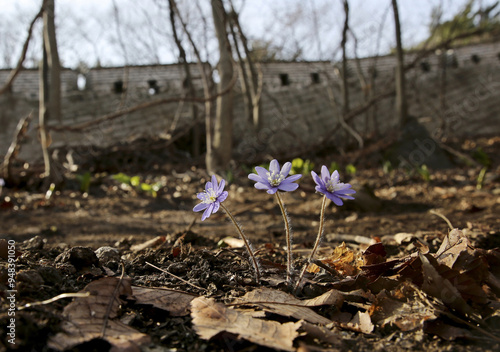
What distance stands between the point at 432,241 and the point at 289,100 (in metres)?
13.3

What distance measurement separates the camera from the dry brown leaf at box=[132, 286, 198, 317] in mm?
1195

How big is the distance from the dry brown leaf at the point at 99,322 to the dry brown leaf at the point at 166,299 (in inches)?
2.6

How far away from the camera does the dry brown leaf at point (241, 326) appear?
100 cm

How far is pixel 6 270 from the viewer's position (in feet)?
4.04

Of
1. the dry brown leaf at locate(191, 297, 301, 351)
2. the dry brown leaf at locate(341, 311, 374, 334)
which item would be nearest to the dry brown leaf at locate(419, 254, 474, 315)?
the dry brown leaf at locate(341, 311, 374, 334)

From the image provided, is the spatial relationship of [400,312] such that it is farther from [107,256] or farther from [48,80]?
[48,80]

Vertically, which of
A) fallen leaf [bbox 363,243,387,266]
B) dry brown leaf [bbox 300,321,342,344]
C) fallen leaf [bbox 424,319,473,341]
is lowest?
fallen leaf [bbox 424,319,473,341]

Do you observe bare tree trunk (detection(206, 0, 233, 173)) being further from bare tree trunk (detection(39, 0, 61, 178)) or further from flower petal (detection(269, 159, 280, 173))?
flower petal (detection(269, 159, 280, 173))

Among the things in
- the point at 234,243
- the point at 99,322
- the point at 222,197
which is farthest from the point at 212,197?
the point at 234,243

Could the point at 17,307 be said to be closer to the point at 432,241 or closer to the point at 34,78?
the point at 432,241

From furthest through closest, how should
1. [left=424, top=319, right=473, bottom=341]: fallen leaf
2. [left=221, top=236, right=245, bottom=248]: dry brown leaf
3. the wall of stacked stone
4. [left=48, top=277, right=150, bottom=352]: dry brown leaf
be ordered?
1. the wall of stacked stone
2. [left=221, top=236, right=245, bottom=248]: dry brown leaf
3. [left=424, top=319, right=473, bottom=341]: fallen leaf
4. [left=48, top=277, right=150, bottom=352]: dry brown leaf

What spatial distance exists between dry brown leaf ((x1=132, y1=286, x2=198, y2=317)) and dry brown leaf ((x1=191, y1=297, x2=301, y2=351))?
0.14 feet

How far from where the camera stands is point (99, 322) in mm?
1059

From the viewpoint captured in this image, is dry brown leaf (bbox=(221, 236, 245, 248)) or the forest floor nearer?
the forest floor
